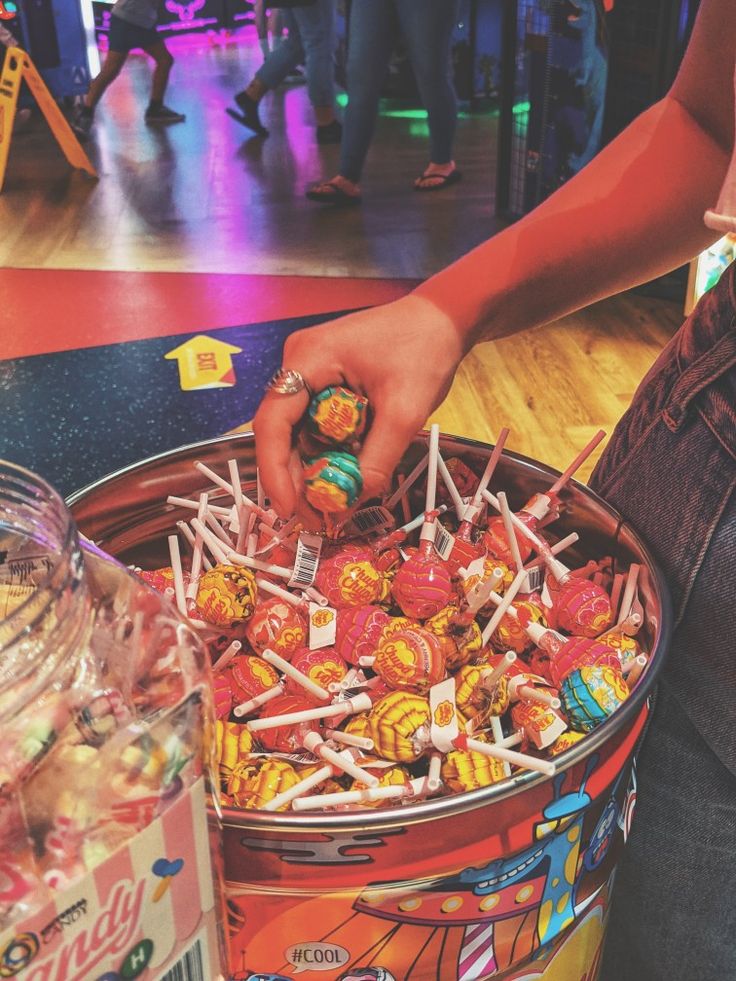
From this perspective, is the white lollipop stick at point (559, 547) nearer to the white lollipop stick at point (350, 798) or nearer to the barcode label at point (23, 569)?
the white lollipop stick at point (350, 798)

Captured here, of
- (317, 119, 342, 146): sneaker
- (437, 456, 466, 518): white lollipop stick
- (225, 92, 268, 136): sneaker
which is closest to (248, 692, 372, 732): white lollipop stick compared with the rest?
(437, 456, 466, 518): white lollipop stick

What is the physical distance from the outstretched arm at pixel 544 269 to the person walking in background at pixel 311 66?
6034 mm

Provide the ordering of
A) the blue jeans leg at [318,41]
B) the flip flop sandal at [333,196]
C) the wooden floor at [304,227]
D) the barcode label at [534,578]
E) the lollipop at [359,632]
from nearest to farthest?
the lollipop at [359,632], the barcode label at [534,578], the wooden floor at [304,227], the flip flop sandal at [333,196], the blue jeans leg at [318,41]

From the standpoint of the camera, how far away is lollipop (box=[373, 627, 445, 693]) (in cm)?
90

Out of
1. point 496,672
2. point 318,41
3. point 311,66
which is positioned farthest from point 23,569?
point 311,66

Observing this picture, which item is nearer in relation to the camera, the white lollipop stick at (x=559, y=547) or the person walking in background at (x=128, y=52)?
the white lollipop stick at (x=559, y=547)

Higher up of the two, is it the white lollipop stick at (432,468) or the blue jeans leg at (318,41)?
the white lollipop stick at (432,468)

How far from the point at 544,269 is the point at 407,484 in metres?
0.31

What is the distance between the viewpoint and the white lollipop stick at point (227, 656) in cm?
96

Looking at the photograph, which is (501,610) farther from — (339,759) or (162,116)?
(162,116)

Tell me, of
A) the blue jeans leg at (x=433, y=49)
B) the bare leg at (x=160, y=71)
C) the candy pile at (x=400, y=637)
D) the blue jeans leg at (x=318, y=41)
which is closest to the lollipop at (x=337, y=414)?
the candy pile at (x=400, y=637)

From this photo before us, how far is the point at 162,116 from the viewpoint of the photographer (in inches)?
318

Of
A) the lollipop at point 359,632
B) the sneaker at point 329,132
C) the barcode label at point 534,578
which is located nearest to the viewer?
the lollipop at point 359,632

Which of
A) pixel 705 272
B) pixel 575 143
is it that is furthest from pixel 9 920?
pixel 575 143
